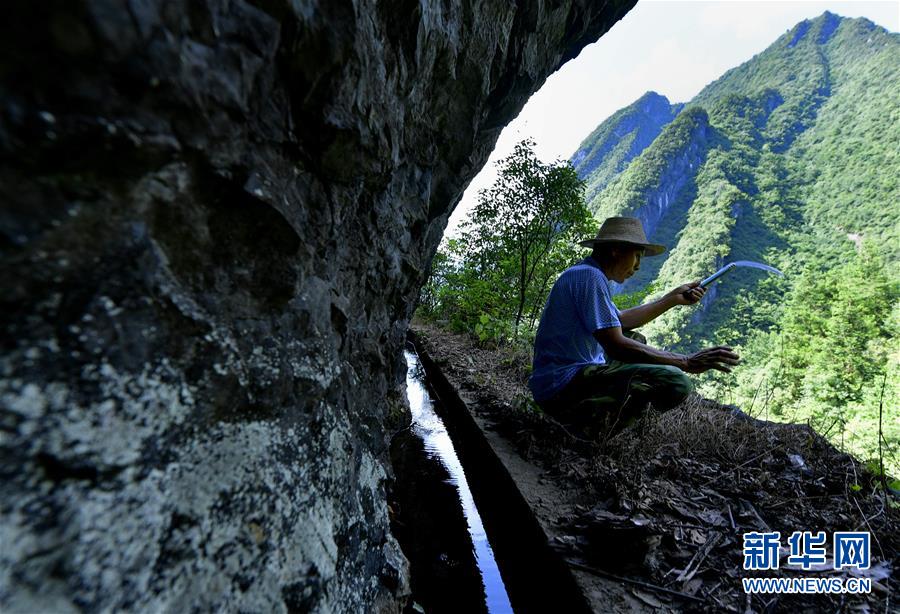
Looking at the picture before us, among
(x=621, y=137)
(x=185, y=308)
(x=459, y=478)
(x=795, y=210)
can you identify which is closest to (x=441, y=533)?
(x=459, y=478)

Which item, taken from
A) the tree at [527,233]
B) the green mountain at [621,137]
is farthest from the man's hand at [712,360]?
the green mountain at [621,137]

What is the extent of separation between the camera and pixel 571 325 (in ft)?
10.2

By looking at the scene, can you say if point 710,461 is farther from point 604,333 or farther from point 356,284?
point 356,284

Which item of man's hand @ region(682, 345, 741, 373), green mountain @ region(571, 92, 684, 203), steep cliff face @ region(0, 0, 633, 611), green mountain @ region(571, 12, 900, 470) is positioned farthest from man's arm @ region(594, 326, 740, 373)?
green mountain @ region(571, 92, 684, 203)

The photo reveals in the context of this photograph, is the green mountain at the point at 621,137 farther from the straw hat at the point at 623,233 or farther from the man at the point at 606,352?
the man at the point at 606,352

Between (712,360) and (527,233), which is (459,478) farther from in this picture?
(527,233)

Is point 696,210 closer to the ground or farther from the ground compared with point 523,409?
farther from the ground

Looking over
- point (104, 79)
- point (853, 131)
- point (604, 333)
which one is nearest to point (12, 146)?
point (104, 79)

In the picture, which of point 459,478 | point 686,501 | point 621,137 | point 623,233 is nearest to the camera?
point 686,501

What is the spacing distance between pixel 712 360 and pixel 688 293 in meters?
0.71

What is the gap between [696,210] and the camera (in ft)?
263

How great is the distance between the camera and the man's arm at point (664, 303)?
324cm

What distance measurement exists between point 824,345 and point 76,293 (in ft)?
143

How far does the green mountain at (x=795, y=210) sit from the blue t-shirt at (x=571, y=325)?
813 inches
